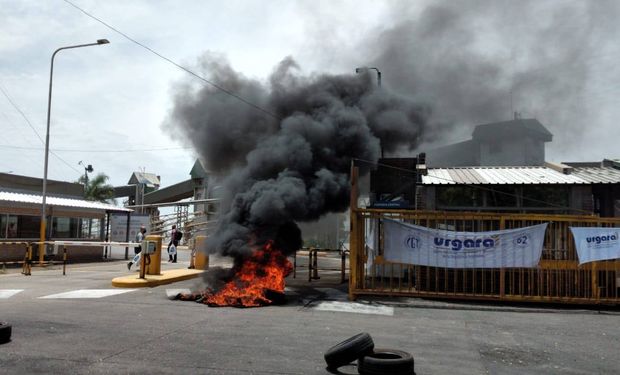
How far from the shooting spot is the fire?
9.79 meters

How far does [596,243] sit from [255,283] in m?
7.32

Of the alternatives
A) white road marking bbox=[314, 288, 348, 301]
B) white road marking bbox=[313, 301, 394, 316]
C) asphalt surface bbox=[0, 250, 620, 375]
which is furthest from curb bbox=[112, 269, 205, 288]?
white road marking bbox=[313, 301, 394, 316]

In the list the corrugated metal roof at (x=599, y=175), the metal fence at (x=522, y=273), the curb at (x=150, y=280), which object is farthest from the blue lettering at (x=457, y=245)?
the curb at (x=150, y=280)

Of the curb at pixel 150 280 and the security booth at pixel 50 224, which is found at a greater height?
the security booth at pixel 50 224

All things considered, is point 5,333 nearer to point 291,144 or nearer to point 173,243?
point 291,144

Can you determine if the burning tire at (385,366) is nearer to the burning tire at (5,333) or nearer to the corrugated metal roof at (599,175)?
the burning tire at (5,333)

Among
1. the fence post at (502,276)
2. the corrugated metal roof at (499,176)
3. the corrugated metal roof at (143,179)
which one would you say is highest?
the corrugated metal roof at (143,179)

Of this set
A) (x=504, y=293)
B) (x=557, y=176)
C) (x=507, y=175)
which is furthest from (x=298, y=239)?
(x=557, y=176)

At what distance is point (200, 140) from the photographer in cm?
1488

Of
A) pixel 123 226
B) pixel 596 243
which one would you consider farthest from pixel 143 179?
pixel 596 243

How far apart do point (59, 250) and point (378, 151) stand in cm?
1443

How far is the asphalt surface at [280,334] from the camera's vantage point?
5465mm

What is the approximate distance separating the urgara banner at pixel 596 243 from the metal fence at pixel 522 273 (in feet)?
0.63

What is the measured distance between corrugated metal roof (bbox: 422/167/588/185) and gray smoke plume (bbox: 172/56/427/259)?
2.24 m
